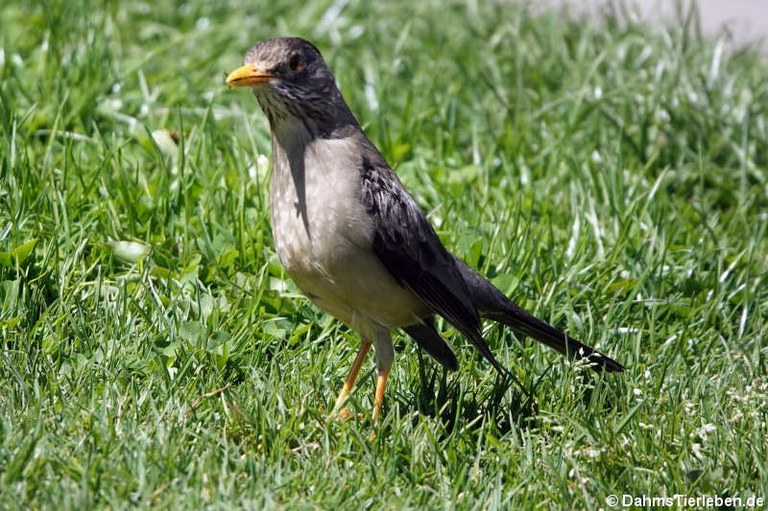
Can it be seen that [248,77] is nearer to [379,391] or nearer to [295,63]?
[295,63]

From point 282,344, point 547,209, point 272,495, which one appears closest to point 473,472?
point 272,495

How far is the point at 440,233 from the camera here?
607cm

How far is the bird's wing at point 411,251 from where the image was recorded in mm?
4785

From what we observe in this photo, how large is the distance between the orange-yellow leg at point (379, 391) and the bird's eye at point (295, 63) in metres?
1.29

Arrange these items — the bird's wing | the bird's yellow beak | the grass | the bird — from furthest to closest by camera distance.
Answer: the bird's wing, the bird, the bird's yellow beak, the grass

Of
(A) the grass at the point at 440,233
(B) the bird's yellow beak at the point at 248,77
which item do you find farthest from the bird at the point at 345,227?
(A) the grass at the point at 440,233

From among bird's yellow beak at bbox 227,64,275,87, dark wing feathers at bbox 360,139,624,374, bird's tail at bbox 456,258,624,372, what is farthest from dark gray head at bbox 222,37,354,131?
bird's tail at bbox 456,258,624,372

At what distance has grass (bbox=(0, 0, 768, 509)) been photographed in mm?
4277

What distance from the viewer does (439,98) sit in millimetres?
7605

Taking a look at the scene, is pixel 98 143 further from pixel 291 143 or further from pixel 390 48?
pixel 390 48

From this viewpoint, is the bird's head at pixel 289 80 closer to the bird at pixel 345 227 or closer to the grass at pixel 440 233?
the bird at pixel 345 227

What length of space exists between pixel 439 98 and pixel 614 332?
2.53 m

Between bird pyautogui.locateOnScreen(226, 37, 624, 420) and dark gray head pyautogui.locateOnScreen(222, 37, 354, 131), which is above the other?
dark gray head pyautogui.locateOnScreen(222, 37, 354, 131)

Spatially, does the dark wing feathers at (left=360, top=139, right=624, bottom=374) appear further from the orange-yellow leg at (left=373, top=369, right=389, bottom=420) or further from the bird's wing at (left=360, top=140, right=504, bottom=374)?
the orange-yellow leg at (left=373, top=369, right=389, bottom=420)
